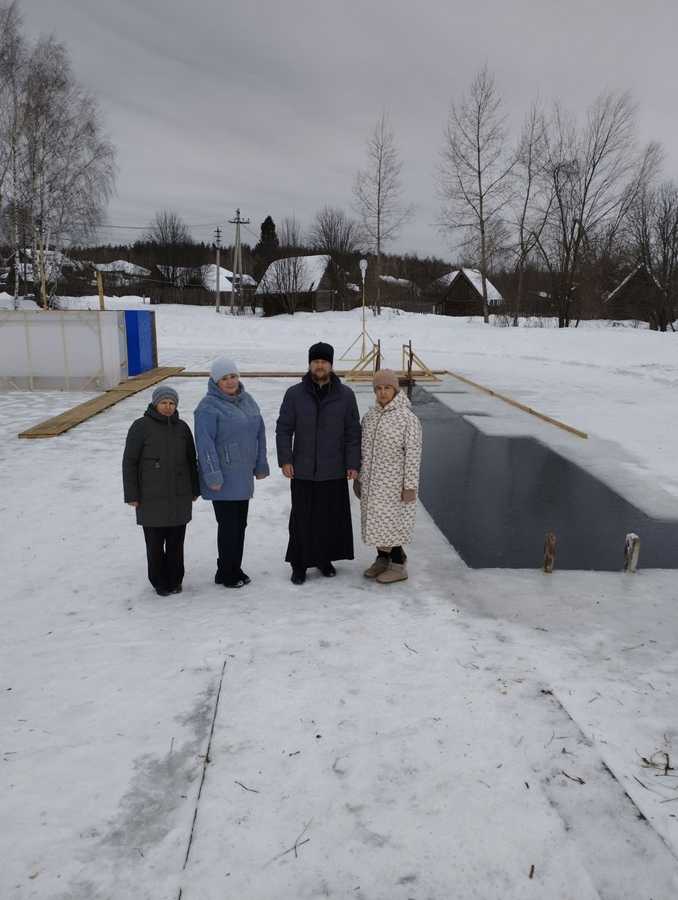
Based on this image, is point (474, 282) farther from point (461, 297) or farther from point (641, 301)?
point (641, 301)

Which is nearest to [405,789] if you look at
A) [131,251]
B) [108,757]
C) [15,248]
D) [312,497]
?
[108,757]

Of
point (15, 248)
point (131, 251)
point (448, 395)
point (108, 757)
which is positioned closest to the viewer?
point (108, 757)

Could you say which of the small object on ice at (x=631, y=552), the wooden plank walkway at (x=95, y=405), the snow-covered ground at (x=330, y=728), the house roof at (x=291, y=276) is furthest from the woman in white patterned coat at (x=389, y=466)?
the house roof at (x=291, y=276)

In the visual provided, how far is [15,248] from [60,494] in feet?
61.9

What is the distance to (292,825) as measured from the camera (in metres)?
2.27

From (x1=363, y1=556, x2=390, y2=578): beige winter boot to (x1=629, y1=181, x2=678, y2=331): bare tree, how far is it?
94.0 ft

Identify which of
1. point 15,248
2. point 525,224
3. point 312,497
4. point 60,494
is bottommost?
point 60,494

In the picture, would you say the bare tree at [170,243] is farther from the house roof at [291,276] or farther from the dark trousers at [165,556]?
the dark trousers at [165,556]

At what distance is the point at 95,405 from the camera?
11.2 meters

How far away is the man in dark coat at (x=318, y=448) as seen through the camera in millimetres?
4020

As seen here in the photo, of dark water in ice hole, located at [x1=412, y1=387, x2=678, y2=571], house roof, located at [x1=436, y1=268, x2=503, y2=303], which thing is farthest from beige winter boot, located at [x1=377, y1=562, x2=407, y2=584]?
house roof, located at [x1=436, y1=268, x2=503, y2=303]

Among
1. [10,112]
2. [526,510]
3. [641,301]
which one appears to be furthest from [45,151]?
[641,301]

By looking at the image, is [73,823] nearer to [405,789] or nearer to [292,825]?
[292,825]

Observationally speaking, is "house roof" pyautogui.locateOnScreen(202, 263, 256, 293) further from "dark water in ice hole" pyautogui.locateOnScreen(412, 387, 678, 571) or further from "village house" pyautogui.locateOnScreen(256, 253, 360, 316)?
"dark water in ice hole" pyautogui.locateOnScreen(412, 387, 678, 571)
